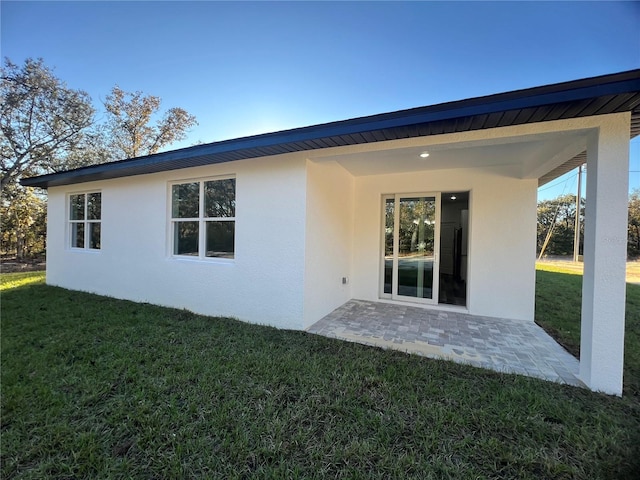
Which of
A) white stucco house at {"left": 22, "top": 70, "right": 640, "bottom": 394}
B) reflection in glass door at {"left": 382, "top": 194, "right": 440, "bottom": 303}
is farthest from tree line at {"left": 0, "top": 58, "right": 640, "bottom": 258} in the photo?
reflection in glass door at {"left": 382, "top": 194, "right": 440, "bottom": 303}

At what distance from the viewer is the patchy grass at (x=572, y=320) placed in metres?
3.15

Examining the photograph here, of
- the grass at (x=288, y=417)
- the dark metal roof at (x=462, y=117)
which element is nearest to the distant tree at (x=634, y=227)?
the dark metal roof at (x=462, y=117)

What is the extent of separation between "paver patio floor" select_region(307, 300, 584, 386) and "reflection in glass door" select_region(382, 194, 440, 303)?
57 cm

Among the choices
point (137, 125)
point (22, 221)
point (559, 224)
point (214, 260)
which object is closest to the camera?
point (214, 260)

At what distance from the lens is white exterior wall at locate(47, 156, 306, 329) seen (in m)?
4.34

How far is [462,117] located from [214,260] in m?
4.54

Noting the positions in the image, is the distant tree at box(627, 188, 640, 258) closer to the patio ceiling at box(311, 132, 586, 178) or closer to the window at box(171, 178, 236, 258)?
the patio ceiling at box(311, 132, 586, 178)

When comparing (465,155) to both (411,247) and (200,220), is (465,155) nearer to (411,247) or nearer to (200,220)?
(411,247)

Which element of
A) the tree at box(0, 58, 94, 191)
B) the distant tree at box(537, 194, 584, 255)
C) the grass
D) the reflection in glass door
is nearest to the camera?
the grass

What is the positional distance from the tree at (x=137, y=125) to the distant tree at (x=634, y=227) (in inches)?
1147

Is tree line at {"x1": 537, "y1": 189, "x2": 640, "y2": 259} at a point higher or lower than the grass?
higher

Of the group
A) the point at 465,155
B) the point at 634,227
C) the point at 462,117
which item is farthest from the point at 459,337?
the point at 634,227

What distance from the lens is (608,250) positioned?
265 centimetres

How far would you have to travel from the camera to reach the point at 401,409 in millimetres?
2342
